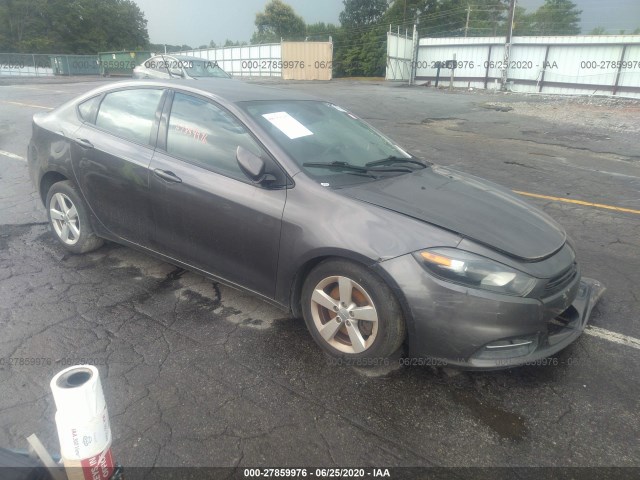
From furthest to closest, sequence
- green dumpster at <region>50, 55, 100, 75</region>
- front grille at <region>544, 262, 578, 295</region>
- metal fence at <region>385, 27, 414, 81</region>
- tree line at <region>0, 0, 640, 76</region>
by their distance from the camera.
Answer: tree line at <region>0, 0, 640, 76</region>
green dumpster at <region>50, 55, 100, 75</region>
metal fence at <region>385, 27, 414, 81</region>
front grille at <region>544, 262, 578, 295</region>

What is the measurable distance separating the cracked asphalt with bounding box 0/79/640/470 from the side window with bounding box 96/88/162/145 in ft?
3.83

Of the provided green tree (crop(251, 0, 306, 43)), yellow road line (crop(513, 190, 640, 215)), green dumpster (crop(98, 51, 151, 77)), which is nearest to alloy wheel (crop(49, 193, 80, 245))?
yellow road line (crop(513, 190, 640, 215))

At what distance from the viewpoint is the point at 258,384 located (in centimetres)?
271

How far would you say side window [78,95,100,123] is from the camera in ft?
13.4

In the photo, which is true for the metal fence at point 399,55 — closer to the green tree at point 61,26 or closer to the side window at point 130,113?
the side window at point 130,113

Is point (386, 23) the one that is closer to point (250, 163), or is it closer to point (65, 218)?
Result: point (65, 218)

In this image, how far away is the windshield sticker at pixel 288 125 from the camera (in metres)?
3.27

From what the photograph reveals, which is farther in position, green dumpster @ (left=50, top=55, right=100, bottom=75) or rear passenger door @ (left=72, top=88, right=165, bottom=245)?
green dumpster @ (left=50, top=55, right=100, bottom=75)

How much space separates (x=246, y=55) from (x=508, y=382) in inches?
1525

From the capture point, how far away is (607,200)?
21.2 ft

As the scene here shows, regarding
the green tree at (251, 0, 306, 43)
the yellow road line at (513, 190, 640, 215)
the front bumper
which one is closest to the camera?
the front bumper

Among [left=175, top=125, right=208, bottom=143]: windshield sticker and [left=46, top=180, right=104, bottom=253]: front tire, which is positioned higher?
[left=175, top=125, right=208, bottom=143]: windshield sticker

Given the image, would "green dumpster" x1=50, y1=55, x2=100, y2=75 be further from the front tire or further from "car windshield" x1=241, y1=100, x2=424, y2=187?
"car windshield" x1=241, y1=100, x2=424, y2=187

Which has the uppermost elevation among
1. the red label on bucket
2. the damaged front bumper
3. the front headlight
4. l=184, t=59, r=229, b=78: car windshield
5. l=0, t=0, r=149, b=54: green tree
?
l=0, t=0, r=149, b=54: green tree
